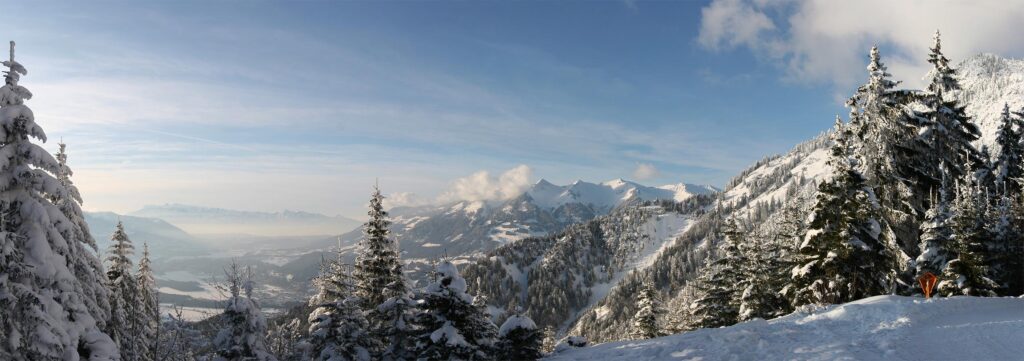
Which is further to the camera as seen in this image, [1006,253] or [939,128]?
[939,128]

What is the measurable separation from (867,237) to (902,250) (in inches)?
237

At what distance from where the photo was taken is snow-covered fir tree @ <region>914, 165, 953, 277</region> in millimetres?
28219

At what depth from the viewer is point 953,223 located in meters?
27.1

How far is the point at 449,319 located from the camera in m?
20.0

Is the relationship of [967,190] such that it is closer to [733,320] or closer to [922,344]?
[733,320]

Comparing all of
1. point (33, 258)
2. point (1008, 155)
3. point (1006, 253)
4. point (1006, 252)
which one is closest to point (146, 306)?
point (33, 258)

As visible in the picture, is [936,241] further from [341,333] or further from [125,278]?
[125,278]

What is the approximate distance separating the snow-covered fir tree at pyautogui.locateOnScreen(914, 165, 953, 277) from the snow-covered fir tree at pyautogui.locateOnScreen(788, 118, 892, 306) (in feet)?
11.8

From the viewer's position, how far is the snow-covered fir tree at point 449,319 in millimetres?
19625

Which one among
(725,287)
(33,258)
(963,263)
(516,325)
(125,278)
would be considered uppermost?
(33,258)

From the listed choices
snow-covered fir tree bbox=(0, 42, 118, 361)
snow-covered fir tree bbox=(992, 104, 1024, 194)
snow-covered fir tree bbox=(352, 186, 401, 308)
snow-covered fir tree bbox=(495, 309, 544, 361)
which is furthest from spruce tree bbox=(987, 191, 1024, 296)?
snow-covered fir tree bbox=(0, 42, 118, 361)

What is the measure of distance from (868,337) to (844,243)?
362 inches

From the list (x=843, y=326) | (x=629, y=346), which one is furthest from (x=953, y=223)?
(x=629, y=346)

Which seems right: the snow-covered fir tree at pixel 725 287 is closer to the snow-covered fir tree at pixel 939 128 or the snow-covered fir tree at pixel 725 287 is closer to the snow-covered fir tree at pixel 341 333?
the snow-covered fir tree at pixel 939 128
